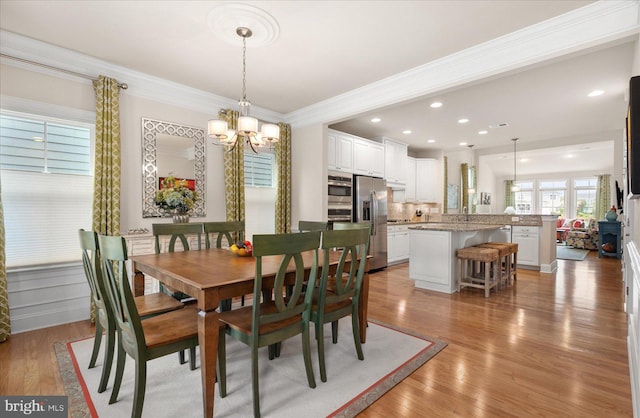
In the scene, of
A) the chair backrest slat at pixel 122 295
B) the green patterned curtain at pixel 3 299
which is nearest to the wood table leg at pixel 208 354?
the chair backrest slat at pixel 122 295

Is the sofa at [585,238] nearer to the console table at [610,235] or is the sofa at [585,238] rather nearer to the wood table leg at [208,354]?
the console table at [610,235]

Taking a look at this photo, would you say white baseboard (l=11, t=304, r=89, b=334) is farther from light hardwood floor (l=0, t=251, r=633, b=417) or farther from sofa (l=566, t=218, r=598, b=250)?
sofa (l=566, t=218, r=598, b=250)

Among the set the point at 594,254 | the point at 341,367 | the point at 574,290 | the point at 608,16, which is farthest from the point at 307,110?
the point at 594,254

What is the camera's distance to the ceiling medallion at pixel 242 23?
2.47m

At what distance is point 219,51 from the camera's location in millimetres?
3102

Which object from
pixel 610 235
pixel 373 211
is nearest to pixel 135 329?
pixel 373 211

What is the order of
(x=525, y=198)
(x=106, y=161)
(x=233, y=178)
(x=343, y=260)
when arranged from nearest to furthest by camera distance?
(x=343, y=260), (x=106, y=161), (x=233, y=178), (x=525, y=198)

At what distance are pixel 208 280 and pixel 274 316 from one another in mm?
444

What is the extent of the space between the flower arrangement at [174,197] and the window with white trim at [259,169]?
4.25ft

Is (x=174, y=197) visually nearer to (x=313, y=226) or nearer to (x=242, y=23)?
(x=313, y=226)

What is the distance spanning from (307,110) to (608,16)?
3472 millimetres

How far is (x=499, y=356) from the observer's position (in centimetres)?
Answer: 245

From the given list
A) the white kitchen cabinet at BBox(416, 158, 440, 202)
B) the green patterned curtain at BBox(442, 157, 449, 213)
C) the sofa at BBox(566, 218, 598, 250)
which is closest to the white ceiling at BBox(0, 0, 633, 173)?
the white kitchen cabinet at BBox(416, 158, 440, 202)

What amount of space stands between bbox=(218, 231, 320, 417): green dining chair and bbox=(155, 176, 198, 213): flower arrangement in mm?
1821
